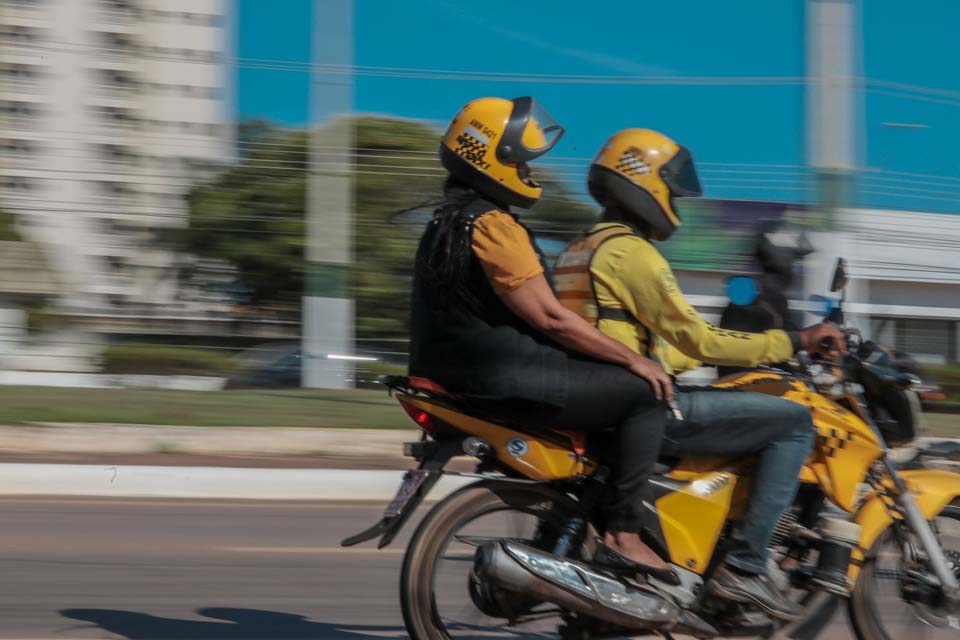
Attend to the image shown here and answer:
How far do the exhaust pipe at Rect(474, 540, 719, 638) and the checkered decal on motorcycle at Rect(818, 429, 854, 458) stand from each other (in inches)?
27.5

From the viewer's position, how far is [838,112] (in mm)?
13328

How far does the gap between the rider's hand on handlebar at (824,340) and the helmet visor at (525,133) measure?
98cm

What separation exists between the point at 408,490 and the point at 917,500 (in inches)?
64.2

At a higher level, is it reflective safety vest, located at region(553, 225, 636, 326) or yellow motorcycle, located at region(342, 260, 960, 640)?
reflective safety vest, located at region(553, 225, 636, 326)

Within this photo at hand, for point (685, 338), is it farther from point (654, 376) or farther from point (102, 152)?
point (102, 152)

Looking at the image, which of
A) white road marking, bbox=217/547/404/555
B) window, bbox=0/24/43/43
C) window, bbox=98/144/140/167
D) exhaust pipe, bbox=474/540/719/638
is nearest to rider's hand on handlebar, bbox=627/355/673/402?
exhaust pipe, bbox=474/540/719/638

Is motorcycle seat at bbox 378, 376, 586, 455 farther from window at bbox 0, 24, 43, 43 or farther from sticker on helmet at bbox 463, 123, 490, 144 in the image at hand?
window at bbox 0, 24, 43, 43

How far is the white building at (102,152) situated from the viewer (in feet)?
50.3

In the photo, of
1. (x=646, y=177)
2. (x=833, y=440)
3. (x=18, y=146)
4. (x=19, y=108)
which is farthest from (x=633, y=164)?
(x=19, y=108)

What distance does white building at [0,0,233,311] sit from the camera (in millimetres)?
15344

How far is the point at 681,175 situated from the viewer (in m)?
3.92

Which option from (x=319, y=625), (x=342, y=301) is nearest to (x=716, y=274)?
(x=342, y=301)

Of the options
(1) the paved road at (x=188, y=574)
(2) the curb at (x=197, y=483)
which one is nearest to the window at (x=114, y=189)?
(2) the curb at (x=197, y=483)

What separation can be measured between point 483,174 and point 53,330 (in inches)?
522
